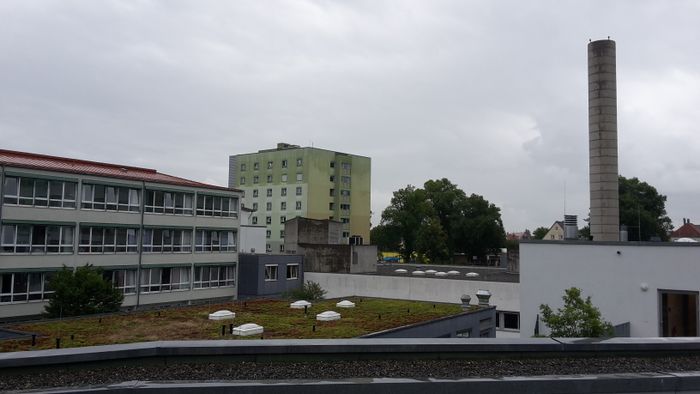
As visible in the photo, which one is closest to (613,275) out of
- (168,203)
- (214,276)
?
(168,203)

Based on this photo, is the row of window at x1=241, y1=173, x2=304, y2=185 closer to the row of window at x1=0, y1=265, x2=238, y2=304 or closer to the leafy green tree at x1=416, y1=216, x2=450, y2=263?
the leafy green tree at x1=416, y1=216, x2=450, y2=263

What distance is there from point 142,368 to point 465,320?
21.7m

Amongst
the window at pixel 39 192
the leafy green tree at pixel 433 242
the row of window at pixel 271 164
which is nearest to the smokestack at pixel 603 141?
the window at pixel 39 192

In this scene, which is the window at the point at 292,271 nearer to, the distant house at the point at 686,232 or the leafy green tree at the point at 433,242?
the leafy green tree at the point at 433,242

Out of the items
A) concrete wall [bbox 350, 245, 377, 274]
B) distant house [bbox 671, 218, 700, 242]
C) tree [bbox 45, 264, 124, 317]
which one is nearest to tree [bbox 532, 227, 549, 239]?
distant house [bbox 671, 218, 700, 242]

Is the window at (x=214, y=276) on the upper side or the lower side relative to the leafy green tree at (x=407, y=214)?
lower

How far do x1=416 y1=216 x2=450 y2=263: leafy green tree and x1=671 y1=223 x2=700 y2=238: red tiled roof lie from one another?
3754 cm

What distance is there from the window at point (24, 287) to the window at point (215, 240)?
44.6ft

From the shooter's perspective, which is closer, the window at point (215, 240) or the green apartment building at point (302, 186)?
the window at point (215, 240)

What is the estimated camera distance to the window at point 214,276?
47.5m

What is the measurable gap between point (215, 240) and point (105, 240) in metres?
11.1

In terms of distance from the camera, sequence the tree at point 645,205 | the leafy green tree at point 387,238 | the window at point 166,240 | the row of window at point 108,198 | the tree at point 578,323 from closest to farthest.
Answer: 1. the tree at point 578,323
2. the row of window at point 108,198
3. the window at point 166,240
4. the tree at point 645,205
5. the leafy green tree at point 387,238

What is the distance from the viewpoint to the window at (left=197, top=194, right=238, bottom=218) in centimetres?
4859

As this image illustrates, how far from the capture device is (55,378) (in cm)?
744
